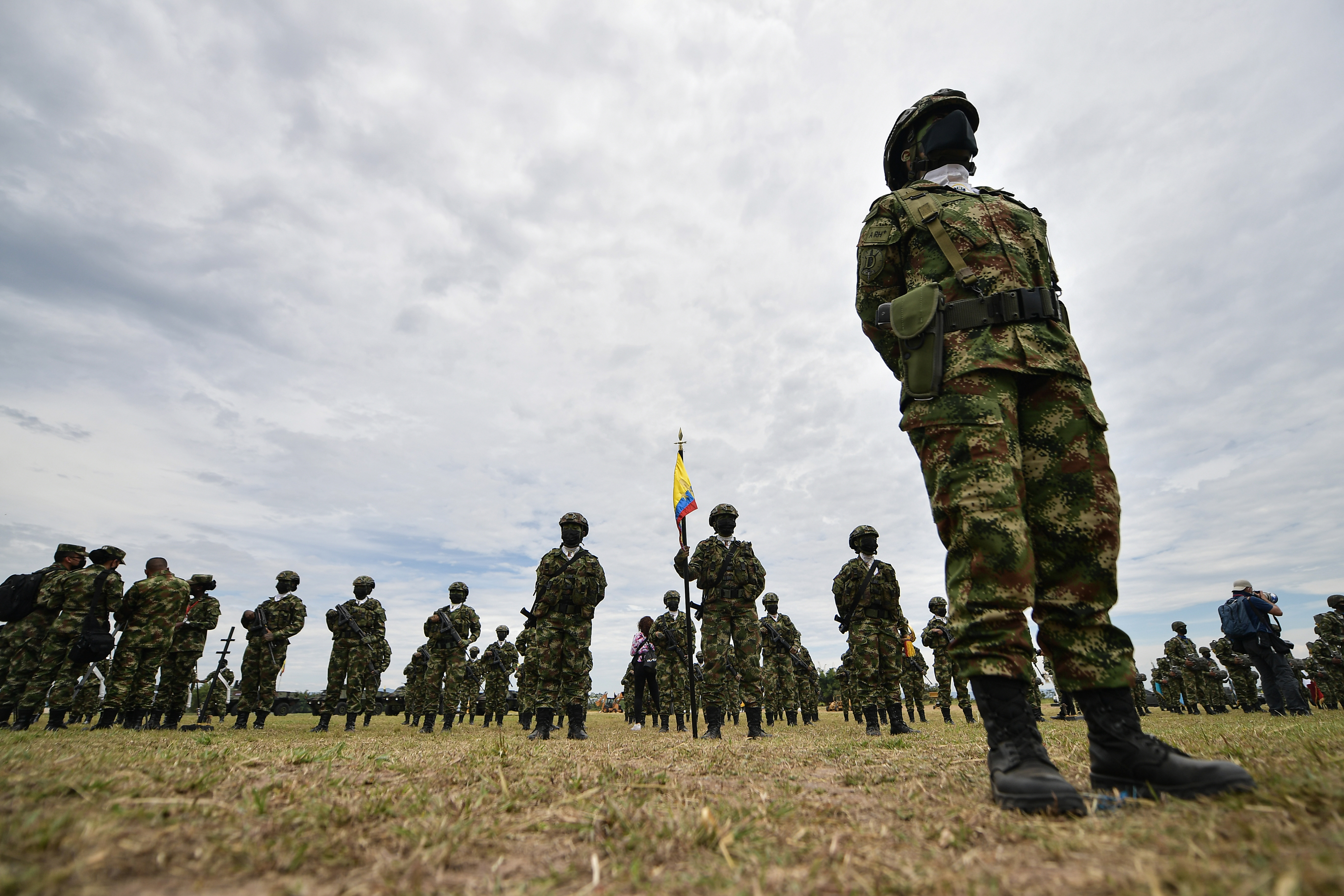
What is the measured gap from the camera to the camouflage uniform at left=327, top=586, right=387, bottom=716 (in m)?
9.66

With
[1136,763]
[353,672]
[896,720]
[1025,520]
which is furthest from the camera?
[353,672]

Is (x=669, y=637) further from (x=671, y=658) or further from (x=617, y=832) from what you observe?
(x=617, y=832)

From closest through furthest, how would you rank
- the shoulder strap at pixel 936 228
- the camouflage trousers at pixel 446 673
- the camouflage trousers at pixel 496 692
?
1. the shoulder strap at pixel 936 228
2. the camouflage trousers at pixel 446 673
3. the camouflage trousers at pixel 496 692

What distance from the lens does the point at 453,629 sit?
11.2 meters

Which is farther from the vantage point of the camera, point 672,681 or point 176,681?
point 672,681

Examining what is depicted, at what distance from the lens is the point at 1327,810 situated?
4.64 feet

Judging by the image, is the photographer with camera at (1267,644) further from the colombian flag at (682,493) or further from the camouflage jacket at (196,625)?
the camouflage jacket at (196,625)

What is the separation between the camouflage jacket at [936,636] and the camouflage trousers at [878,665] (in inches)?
235

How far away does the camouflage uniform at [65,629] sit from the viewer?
8.05 m

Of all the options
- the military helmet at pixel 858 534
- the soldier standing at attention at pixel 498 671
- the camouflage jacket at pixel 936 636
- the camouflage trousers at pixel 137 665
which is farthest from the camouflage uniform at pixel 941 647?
the camouflage trousers at pixel 137 665

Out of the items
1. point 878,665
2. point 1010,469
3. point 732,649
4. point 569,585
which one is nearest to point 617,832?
point 1010,469

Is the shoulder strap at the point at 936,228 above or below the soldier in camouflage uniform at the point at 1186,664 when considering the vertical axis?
above

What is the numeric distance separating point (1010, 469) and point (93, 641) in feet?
35.2

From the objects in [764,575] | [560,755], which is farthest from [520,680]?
[560,755]
